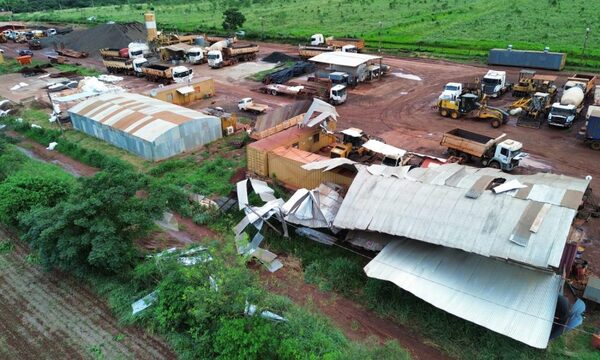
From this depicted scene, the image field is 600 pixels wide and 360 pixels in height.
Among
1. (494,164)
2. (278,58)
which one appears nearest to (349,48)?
(278,58)

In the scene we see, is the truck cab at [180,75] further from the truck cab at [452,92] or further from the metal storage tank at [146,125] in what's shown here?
the truck cab at [452,92]

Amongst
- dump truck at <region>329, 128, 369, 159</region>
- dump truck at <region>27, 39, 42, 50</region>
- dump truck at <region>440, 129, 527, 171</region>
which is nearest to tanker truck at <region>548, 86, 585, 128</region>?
dump truck at <region>440, 129, 527, 171</region>

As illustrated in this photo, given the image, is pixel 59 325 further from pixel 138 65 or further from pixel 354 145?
pixel 138 65

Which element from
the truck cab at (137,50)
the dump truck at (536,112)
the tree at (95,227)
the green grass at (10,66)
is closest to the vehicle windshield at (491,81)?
the dump truck at (536,112)

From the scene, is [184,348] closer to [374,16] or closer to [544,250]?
[544,250]

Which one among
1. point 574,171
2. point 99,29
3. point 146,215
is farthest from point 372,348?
point 99,29

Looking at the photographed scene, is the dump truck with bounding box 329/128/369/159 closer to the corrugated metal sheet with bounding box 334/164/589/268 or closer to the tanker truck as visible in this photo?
the corrugated metal sheet with bounding box 334/164/589/268
